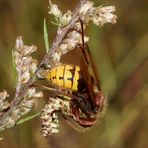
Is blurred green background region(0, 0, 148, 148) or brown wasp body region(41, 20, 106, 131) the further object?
blurred green background region(0, 0, 148, 148)

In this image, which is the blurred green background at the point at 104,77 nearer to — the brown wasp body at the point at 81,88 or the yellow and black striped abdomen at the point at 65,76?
the brown wasp body at the point at 81,88

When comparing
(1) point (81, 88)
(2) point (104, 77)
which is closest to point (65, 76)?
(1) point (81, 88)

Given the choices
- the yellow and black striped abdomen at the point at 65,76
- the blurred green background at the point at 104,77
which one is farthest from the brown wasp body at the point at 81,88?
the blurred green background at the point at 104,77

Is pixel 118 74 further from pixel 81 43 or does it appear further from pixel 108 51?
pixel 81 43

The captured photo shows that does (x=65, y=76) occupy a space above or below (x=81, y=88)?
above

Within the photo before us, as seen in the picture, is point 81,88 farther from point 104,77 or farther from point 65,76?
point 104,77

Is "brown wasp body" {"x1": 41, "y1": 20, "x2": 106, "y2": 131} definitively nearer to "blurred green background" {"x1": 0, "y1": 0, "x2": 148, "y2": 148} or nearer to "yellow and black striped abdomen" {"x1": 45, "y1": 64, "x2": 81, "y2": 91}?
"yellow and black striped abdomen" {"x1": 45, "y1": 64, "x2": 81, "y2": 91}

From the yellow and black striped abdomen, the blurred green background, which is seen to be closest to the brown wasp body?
the yellow and black striped abdomen
